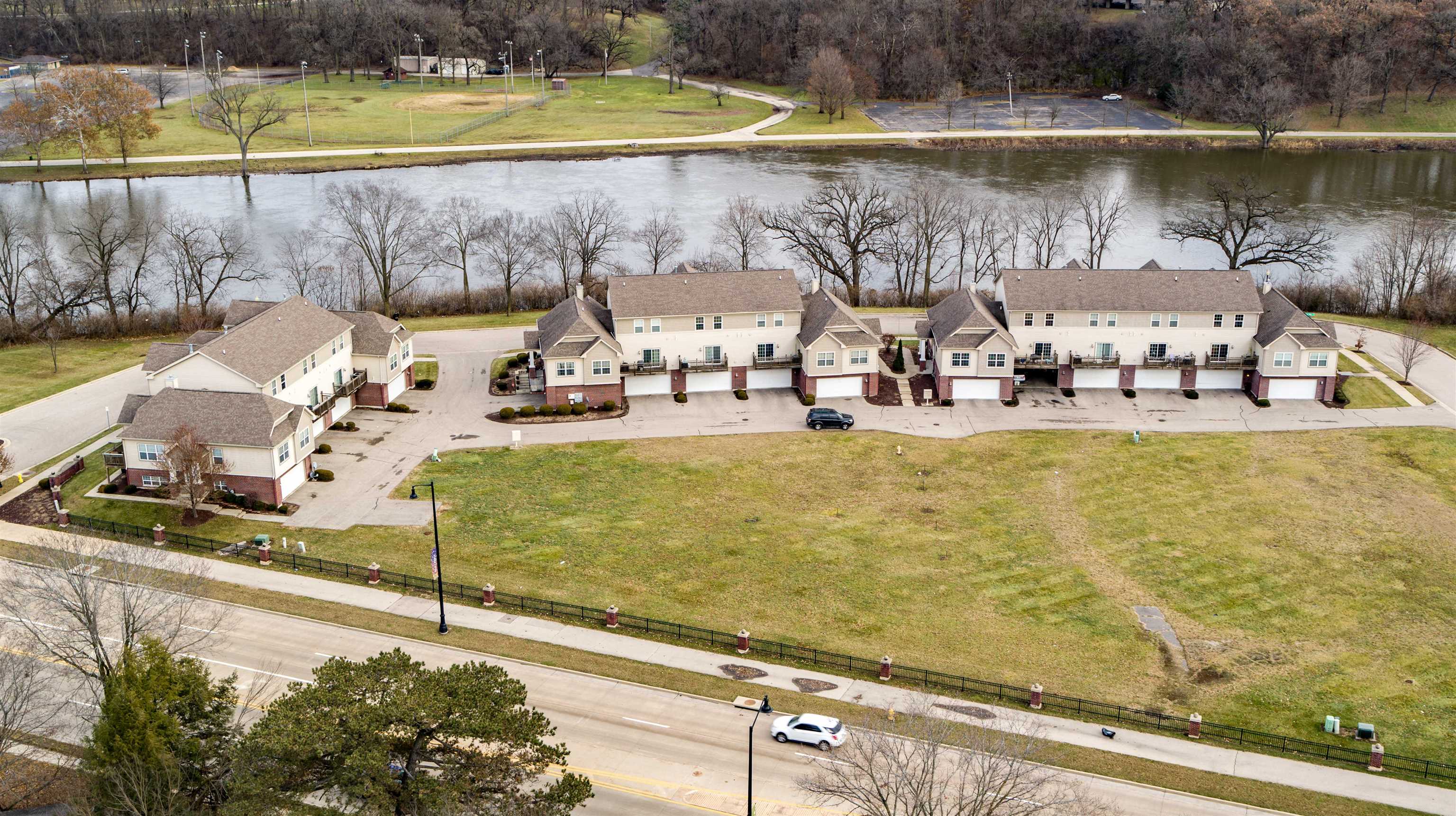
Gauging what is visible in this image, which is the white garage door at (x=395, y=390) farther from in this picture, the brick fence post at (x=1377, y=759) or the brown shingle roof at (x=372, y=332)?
the brick fence post at (x=1377, y=759)

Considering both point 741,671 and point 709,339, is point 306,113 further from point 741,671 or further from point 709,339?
point 741,671

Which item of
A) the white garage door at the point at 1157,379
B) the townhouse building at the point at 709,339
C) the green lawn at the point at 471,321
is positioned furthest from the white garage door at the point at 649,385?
the white garage door at the point at 1157,379

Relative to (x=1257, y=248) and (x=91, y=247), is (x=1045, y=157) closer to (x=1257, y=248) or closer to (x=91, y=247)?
(x=1257, y=248)

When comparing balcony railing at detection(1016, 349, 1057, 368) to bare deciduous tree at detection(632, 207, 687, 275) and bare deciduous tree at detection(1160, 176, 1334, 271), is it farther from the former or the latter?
bare deciduous tree at detection(632, 207, 687, 275)

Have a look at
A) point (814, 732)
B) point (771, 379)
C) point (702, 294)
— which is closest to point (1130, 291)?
point (771, 379)

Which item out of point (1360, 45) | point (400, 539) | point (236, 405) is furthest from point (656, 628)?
point (1360, 45)

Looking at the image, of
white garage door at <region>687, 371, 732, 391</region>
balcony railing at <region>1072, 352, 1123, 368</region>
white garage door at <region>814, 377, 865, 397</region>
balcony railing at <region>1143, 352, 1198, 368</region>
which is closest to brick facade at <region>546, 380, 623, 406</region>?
white garage door at <region>687, 371, 732, 391</region>
